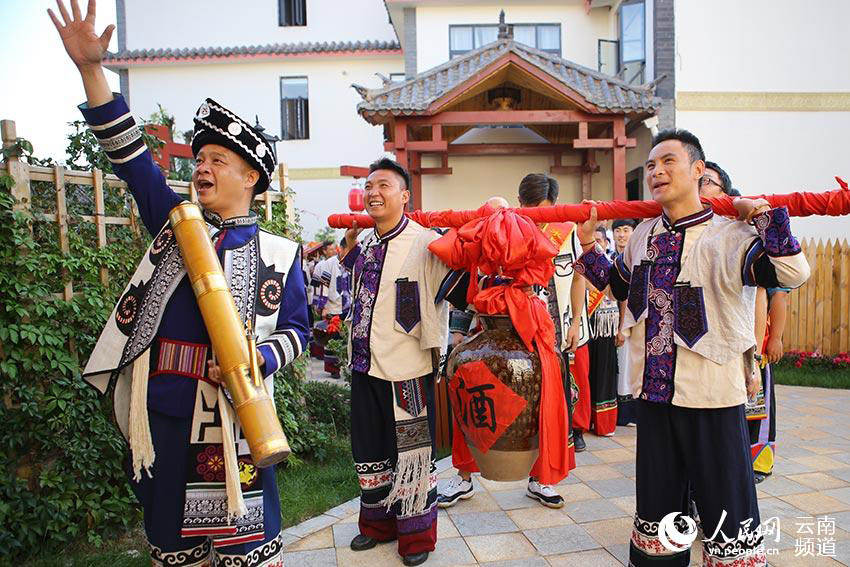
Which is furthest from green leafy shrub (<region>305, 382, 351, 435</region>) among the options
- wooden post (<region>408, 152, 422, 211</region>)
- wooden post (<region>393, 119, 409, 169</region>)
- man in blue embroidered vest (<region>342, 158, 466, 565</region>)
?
wooden post (<region>408, 152, 422, 211</region>)

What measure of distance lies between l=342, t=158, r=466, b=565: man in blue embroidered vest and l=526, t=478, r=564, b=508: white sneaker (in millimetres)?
1035

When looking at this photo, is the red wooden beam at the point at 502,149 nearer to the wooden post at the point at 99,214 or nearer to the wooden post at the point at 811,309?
the wooden post at the point at 811,309

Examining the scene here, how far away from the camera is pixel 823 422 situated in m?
6.15

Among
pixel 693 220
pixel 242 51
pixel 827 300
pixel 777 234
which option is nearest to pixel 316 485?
pixel 693 220

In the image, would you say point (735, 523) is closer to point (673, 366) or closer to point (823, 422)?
point (673, 366)

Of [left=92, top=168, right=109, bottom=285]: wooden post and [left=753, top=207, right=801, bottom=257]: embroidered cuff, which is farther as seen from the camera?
[left=92, top=168, right=109, bottom=285]: wooden post

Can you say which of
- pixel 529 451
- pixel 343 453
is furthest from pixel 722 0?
pixel 529 451

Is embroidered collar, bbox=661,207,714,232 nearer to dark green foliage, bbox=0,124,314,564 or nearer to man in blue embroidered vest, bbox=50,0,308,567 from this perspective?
man in blue embroidered vest, bbox=50,0,308,567

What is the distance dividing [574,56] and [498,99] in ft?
11.3

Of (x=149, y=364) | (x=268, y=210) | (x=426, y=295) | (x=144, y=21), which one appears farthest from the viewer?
(x=144, y=21)

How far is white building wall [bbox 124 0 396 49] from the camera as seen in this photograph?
1606 cm

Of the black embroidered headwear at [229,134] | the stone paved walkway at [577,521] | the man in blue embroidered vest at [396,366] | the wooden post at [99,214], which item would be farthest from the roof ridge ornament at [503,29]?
the black embroidered headwear at [229,134]

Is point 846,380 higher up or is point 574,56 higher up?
point 574,56

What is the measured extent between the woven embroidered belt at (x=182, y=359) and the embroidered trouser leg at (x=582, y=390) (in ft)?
11.5
